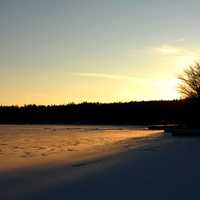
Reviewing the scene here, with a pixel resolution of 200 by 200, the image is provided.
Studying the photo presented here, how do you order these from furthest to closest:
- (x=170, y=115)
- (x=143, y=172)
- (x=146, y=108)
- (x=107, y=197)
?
(x=146, y=108)
(x=170, y=115)
(x=143, y=172)
(x=107, y=197)

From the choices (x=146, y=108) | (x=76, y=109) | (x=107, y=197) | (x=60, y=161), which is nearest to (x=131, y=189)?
(x=107, y=197)

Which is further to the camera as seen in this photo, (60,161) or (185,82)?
(185,82)

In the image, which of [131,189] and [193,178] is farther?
[193,178]

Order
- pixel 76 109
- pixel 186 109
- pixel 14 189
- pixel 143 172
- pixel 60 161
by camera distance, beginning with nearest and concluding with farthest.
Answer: pixel 14 189
pixel 143 172
pixel 60 161
pixel 186 109
pixel 76 109

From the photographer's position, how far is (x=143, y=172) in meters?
19.2

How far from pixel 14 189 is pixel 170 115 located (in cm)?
10142

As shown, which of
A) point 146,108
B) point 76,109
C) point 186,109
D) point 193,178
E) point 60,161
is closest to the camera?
point 193,178

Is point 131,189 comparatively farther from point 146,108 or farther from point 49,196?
point 146,108

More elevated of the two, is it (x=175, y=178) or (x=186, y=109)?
(x=186, y=109)

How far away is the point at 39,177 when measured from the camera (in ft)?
57.9

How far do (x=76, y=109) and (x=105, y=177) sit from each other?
14010 centimetres

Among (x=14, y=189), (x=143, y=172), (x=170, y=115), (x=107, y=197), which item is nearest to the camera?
(x=107, y=197)

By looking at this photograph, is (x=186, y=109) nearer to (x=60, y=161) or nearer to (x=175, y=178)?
(x=60, y=161)

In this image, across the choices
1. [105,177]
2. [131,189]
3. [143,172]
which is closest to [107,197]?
[131,189]
